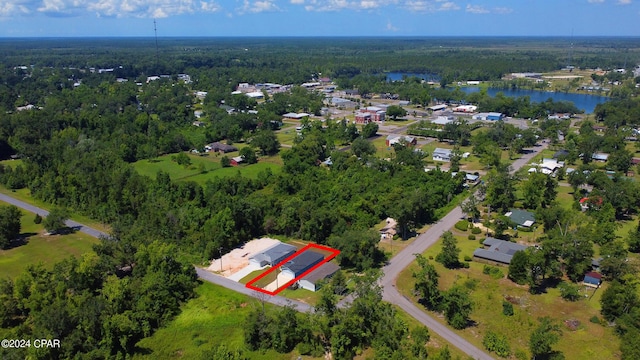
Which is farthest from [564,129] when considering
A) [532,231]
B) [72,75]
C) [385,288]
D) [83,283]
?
[72,75]

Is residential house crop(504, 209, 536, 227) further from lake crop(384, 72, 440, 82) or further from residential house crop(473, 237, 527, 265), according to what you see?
lake crop(384, 72, 440, 82)

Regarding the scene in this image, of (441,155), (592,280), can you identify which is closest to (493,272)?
(592,280)

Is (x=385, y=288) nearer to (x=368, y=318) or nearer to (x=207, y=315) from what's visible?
A: (x=368, y=318)

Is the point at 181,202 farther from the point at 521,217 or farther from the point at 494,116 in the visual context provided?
the point at 494,116

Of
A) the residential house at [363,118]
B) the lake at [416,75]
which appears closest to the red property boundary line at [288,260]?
the residential house at [363,118]

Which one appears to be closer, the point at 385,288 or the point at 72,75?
the point at 385,288

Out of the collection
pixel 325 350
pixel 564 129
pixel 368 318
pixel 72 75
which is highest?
pixel 72 75

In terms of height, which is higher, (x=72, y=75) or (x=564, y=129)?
(x=72, y=75)

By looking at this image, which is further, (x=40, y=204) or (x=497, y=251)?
(x=40, y=204)

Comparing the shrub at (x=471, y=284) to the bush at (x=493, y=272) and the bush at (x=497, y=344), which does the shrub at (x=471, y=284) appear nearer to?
the bush at (x=493, y=272)
